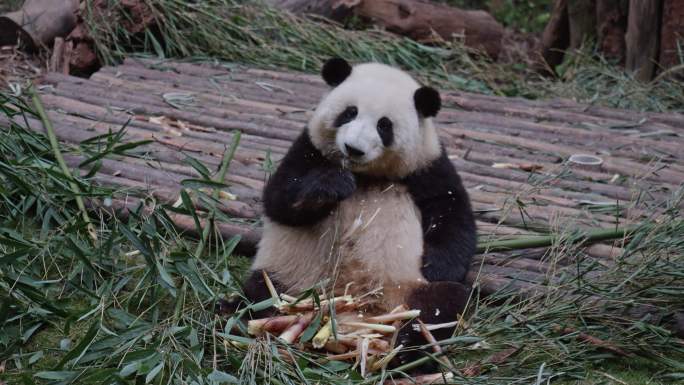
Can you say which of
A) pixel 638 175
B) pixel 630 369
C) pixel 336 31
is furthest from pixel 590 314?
pixel 336 31

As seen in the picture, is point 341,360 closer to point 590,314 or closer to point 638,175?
point 590,314

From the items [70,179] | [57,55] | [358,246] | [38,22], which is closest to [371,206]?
[358,246]

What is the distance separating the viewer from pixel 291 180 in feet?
12.8

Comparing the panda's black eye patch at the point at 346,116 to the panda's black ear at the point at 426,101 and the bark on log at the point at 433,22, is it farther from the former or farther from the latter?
the bark on log at the point at 433,22

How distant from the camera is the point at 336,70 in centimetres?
411

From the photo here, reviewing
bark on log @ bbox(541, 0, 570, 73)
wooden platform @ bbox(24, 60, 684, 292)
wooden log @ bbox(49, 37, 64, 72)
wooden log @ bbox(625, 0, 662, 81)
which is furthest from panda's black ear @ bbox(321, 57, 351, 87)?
bark on log @ bbox(541, 0, 570, 73)

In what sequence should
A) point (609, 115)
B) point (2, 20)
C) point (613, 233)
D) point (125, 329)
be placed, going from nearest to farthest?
1. point (125, 329)
2. point (613, 233)
3. point (609, 115)
4. point (2, 20)

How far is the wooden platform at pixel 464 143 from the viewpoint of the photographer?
4.75 metres

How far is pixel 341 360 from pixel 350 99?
108 centimetres

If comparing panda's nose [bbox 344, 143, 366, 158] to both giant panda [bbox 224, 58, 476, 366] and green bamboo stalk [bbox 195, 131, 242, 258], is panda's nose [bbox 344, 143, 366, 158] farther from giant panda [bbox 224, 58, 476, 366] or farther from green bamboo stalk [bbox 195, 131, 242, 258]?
green bamboo stalk [bbox 195, 131, 242, 258]

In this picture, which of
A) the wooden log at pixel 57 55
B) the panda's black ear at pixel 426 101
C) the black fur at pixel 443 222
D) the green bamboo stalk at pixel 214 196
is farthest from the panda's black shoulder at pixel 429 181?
the wooden log at pixel 57 55

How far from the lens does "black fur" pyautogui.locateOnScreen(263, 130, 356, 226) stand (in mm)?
3752

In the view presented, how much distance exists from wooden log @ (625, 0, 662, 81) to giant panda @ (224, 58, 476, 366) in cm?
486

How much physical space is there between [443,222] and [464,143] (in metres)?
2.15
